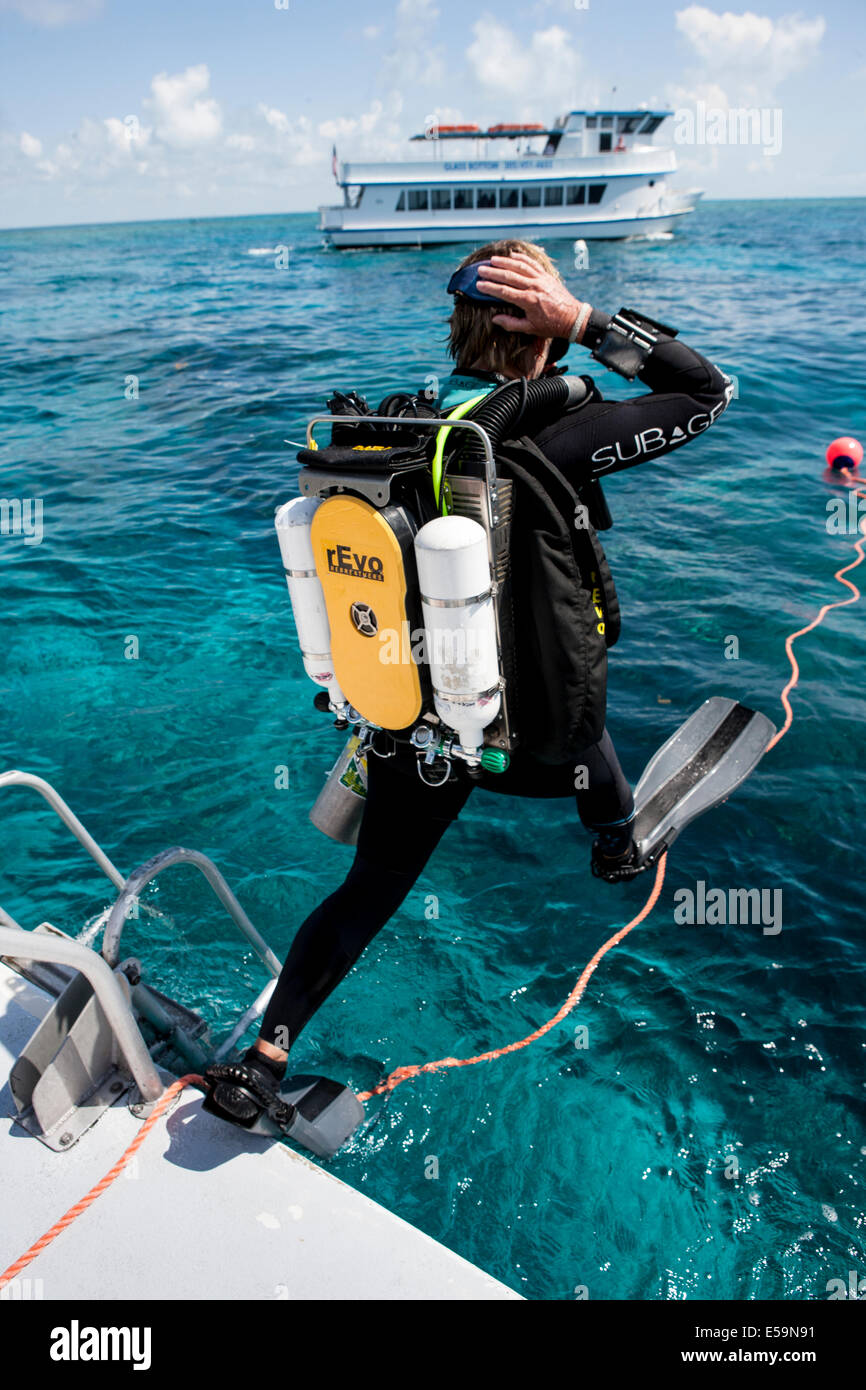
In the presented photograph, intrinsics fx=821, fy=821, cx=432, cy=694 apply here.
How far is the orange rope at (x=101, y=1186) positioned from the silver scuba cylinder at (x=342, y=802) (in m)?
1.04

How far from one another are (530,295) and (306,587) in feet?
3.34

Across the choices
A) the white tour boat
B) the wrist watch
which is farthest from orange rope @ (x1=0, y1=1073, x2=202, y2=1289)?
the white tour boat

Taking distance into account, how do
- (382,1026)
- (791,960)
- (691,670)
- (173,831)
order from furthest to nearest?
(691,670), (173,831), (791,960), (382,1026)

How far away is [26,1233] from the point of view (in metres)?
2.08

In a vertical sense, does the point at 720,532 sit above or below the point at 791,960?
above

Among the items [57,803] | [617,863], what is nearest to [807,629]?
[617,863]

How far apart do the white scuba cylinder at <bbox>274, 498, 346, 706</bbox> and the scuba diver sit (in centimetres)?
34

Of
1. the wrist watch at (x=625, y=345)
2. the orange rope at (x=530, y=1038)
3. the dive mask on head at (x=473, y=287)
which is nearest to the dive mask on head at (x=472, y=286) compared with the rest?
the dive mask on head at (x=473, y=287)

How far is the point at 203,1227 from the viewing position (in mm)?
2084

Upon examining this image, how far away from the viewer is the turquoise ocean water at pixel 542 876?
9.53 feet

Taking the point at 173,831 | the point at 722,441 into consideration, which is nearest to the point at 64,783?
the point at 173,831
